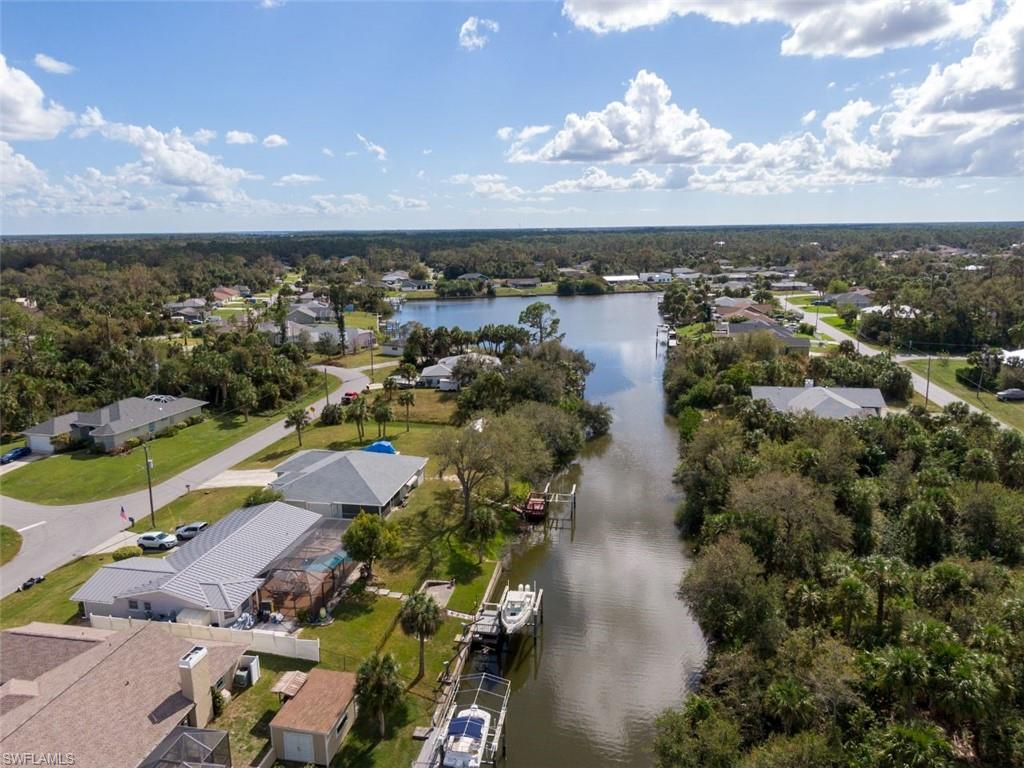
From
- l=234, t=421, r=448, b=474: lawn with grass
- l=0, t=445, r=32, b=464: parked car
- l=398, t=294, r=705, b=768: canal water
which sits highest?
l=0, t=445, r=32, b=464: parked car

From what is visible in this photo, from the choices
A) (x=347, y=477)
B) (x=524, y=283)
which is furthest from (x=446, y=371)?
(x=524, y=283)

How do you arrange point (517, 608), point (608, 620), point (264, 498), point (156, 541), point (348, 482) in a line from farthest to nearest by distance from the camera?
point (348, 482) → point (264, 498) → point (156, 541) → point (608, 620) → point (517, 608)

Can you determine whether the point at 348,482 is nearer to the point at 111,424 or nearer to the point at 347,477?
the point at 347,477

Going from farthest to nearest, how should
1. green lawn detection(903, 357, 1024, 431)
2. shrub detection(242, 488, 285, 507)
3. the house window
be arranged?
green lawn detection(903, 357, 1024, 431)
shrub detection(242, 488, 285, 507)
the house window

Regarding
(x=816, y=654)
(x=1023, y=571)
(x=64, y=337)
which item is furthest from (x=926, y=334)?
(x=64, y=337)

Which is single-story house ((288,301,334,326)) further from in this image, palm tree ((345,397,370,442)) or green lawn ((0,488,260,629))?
green lawn ((0,488,260,629))

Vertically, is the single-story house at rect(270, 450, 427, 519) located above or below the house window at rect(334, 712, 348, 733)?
above

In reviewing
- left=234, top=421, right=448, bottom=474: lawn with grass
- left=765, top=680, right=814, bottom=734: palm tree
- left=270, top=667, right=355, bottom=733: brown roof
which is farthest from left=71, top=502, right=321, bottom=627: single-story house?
left=765, top=680, right=814, bottom=734: palm tree
